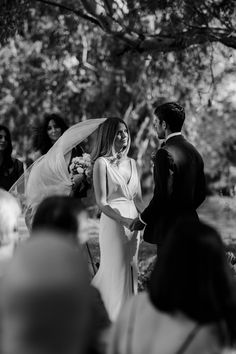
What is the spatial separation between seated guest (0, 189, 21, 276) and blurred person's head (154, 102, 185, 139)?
8.86ft

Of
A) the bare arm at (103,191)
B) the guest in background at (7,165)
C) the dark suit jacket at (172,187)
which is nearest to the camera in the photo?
the dark suit jacket at (172,187)

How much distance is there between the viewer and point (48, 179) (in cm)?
766

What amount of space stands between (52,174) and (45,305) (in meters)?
5.98

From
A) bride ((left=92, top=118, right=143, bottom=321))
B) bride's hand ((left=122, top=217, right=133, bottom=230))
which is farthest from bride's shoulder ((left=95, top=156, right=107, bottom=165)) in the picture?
bride's hand ((left=122, top=217, right=133, bottom=230))

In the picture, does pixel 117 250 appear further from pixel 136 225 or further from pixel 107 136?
pixel 107 136

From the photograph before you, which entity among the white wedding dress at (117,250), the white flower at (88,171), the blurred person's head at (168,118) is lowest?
the white wedding dress at (117,250)

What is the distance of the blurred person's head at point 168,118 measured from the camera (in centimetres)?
617

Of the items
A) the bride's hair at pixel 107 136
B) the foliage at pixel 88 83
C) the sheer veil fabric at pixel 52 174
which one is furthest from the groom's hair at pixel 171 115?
the foliage at pixel 88 83

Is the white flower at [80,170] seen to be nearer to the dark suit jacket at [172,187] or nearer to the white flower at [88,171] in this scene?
the white flower at [88,171]

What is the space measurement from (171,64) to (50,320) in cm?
1600

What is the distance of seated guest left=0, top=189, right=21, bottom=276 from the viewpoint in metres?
3.64

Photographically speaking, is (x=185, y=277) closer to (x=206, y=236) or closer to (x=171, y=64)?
(x=206, y=236)

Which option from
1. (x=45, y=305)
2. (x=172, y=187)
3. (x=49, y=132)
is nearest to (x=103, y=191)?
(x=172, y=187)

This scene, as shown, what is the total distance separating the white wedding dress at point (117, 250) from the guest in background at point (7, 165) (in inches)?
82.2
